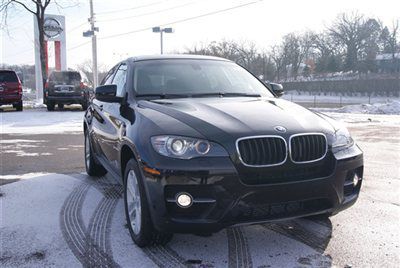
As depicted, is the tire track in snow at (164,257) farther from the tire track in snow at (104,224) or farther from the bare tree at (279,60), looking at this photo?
the bare tree at (279,60)

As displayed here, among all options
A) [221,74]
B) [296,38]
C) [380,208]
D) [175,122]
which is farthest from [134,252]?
[296,38]

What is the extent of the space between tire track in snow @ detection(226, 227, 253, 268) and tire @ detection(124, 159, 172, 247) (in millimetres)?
530

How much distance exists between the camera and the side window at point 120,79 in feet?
15.6

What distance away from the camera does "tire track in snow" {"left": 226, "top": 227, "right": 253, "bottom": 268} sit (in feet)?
10.9

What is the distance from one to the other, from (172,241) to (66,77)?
50.0 ft

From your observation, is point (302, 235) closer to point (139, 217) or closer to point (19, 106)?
point (139, 217)

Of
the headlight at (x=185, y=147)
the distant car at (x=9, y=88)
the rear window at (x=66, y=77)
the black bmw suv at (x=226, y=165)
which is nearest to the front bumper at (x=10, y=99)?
the distant car at (x=9, y=88)

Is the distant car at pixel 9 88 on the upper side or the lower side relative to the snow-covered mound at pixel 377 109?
upper

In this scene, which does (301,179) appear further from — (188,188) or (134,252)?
(134,252)

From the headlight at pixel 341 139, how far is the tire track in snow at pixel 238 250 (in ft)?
3.66

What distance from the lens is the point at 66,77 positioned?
17.7 meters

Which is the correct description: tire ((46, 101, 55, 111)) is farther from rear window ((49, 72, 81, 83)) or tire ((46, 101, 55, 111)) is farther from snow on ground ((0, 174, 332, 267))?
snow on ground ((0, 174, 332, 267))

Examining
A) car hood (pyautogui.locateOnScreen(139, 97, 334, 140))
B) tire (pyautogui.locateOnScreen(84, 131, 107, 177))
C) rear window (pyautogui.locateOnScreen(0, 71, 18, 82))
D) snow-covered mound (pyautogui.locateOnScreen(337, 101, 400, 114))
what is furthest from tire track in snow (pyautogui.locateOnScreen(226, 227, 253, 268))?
snow-covered mound (pyautogui.locateOnScreen(337, 101, 400, 114))

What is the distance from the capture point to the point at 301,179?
10.8 feet
